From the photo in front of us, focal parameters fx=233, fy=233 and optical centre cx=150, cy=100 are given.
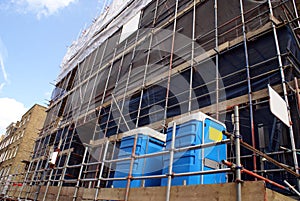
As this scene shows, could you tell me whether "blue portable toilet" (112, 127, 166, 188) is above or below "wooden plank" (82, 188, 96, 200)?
above

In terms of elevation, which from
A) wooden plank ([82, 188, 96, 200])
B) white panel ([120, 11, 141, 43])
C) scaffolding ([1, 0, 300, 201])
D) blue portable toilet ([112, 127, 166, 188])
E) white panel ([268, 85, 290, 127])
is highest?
white panel ([120, 11, 141, 43])

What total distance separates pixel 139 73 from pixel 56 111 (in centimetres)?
930

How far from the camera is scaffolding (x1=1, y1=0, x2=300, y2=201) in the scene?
4031mm

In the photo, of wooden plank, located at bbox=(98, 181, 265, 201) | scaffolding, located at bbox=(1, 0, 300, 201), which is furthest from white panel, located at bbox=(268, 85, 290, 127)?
wooden plank, located at bbox=(98, 181, 265, 201)

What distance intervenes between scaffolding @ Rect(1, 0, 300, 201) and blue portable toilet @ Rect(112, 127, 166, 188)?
351mm

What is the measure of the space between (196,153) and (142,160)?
1097mm

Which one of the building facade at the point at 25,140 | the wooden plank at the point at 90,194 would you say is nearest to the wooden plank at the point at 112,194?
the wooden plank at the point at 90,194

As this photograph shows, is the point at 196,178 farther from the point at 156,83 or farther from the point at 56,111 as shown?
the point at 56,111

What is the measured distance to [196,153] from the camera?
10.9 feet

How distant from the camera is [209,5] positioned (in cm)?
694

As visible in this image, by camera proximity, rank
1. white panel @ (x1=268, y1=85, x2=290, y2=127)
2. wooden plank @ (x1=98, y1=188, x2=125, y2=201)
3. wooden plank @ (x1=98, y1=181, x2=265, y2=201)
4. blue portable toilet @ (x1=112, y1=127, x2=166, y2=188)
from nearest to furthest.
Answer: wooden plank @ (x1=98, y1=181, x2=265, y2=201) → white panel @ (x1=268, y1=85, x2=290, y2=127) → wooden plank @ (x1=98, y1=188, x2=125, y2=201) → blue portable toilet @ (x1=112, y1=127, x2=166, y2=188)

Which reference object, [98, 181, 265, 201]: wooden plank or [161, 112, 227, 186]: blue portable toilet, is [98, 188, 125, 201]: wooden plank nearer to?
[98, 181, 265, 201]: wooden plank

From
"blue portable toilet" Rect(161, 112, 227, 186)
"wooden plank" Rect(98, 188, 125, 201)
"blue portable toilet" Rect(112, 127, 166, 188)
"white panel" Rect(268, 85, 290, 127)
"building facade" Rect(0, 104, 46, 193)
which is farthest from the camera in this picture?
"building facade" Rect(0, 104, 46, 193)

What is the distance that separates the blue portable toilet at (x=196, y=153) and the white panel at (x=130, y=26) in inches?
295
